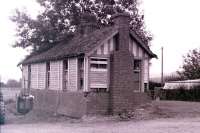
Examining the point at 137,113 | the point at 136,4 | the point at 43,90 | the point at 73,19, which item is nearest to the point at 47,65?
the point at 43,90

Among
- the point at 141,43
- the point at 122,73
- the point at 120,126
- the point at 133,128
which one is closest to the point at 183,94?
the point at 141,43

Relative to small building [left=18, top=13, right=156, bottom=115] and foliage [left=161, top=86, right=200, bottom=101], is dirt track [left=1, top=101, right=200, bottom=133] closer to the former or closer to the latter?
small building [left=18, top=13, right=156, bottom=115]

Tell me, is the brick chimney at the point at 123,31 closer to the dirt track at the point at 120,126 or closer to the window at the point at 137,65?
the window at the point at 137,65

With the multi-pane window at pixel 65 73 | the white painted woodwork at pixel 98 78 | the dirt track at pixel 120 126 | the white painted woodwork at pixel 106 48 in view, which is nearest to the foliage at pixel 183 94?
the dirt track at pixel 120 126

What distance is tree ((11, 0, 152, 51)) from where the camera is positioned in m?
38.9

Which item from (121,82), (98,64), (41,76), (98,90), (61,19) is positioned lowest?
(98,90)

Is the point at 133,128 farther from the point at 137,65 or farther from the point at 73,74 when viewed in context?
the point at 137,65

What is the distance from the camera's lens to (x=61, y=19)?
41719 millimetres

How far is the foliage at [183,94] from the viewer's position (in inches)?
1636

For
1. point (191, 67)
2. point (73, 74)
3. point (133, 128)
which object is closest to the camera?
point (133, 128)

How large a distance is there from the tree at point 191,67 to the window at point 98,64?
38.8 metres

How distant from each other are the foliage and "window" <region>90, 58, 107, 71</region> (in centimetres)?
1987

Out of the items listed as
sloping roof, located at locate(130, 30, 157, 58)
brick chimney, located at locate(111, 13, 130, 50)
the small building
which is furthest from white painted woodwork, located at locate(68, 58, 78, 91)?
sloping roof, located at locate(130, 30, 157, 58)

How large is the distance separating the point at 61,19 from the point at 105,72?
62.0 ft
